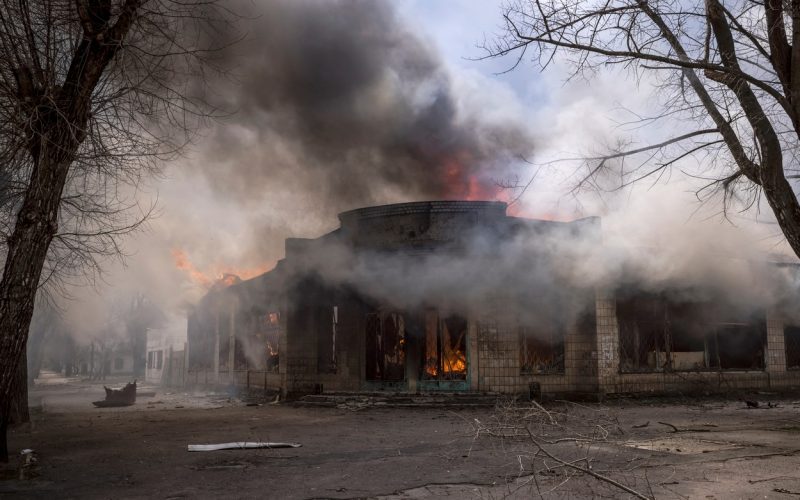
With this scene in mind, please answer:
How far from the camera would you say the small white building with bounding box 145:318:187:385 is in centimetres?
3083

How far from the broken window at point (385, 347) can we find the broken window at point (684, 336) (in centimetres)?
591

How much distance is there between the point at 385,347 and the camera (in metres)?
16.1

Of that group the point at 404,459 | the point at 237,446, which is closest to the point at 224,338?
the point at 237,446

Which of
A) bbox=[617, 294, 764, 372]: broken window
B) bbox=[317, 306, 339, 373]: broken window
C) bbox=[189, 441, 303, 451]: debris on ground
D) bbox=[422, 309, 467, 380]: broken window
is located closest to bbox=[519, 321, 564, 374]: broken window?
bbox=[422, 309, 467, 380]: broken window

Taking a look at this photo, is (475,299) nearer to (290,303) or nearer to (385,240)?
(385,240)

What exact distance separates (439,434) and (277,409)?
6.30 metres

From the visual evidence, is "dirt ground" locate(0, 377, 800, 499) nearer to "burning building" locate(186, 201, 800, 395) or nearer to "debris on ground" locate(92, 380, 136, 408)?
"burning building" locate(186, 201, 800, 395)

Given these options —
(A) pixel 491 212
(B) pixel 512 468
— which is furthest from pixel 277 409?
(B) pixel 512 468

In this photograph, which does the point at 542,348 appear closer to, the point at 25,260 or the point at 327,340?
the point at 327,340

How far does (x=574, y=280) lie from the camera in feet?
49.6

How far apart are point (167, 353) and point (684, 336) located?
→ 2777 centimetres

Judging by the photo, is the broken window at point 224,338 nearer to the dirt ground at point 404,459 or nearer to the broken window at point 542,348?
the dirt ground at point 404,459

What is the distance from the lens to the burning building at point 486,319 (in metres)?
15.1

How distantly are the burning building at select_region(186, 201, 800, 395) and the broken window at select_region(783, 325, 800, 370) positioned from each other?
10 cm
